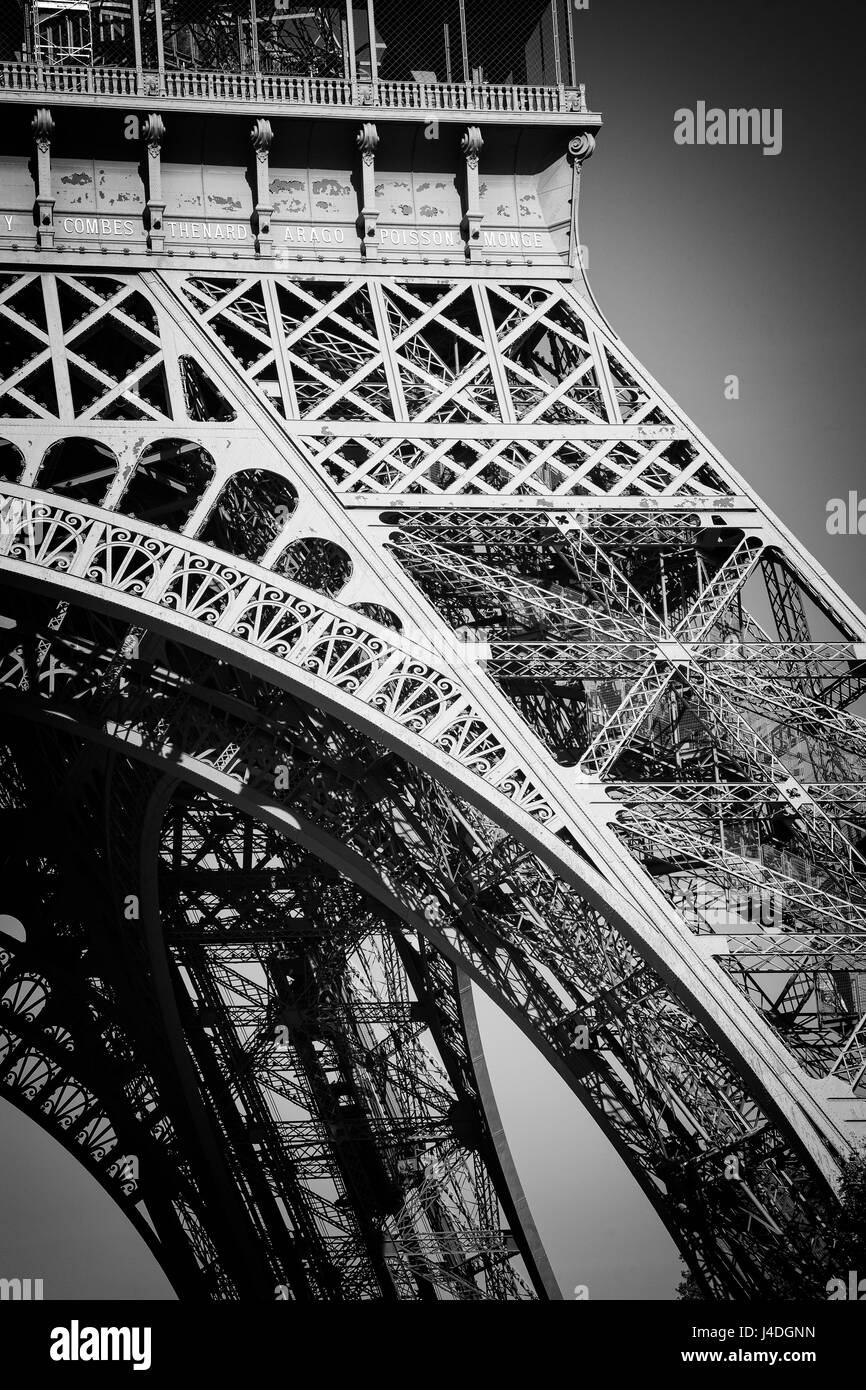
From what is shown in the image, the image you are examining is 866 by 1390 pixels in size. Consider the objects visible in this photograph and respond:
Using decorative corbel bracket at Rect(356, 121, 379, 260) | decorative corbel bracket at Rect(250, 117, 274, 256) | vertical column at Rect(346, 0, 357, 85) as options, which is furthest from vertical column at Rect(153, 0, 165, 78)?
decorative corbel bracket at Rect(356, 121, 379, 260)

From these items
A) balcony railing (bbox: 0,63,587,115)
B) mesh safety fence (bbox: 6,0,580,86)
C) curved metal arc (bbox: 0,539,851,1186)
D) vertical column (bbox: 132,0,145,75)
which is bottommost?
curved metal arc (bbox: 0,539,851,1186)

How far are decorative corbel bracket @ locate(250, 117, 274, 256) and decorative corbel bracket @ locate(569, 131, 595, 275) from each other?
3.38 metres

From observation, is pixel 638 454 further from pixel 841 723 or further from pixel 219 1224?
pixel 219 1224

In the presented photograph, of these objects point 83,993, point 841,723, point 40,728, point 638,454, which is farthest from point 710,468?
point 83,993

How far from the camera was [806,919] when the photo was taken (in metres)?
17.5

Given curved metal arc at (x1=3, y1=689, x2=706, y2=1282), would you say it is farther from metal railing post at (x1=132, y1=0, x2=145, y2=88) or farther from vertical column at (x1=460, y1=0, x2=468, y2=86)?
vertical column at (x1=460, y1=0, x2=468, y2=86)

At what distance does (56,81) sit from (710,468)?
8.66 metres

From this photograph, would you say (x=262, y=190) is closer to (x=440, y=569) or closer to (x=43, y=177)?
(x=43, y=177)

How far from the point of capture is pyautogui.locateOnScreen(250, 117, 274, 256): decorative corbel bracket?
21297mm

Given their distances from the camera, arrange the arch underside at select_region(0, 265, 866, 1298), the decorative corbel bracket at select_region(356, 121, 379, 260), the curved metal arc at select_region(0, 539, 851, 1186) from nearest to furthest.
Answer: the curved metal arc at select_region(0, 539, 851, 1186) < the arch underside at select_region(0, 265, 866, 1298) < the decorative corbel bracket at select_region(356, 121, 379, 260)

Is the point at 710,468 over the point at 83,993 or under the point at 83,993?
over

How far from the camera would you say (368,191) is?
→ 70.6 feet

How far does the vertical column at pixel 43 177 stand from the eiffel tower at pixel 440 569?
0.03 m

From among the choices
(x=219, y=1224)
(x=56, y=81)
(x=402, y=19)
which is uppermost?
(x=402, y=19)
